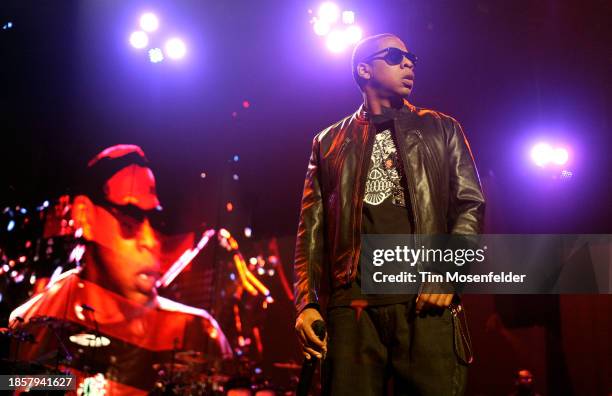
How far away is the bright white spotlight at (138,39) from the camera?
8.06 meters

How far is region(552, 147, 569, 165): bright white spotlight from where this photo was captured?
6383 mm

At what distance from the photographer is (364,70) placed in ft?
8.22

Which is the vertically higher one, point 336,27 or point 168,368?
point 336,27

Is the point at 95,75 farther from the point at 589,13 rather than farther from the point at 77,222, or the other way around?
the point at 589,13

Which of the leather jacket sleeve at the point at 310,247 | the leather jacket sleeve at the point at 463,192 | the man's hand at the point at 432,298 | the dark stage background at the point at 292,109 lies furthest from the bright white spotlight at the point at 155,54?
the man's hand at the point at 432,298

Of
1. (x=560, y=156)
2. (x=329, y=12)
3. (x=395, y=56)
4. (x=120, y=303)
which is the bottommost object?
(x=120, y=303)

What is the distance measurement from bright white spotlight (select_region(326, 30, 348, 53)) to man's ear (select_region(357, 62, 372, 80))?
493cm

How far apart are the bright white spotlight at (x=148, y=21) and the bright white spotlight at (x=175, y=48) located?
1.02ft

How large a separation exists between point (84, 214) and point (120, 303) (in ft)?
4.69

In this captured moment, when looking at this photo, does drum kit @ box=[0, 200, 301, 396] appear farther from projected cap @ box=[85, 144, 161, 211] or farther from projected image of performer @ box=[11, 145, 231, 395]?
projected cap @ box=[85, 144, 161, 211]

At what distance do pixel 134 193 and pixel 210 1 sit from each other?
3.21m

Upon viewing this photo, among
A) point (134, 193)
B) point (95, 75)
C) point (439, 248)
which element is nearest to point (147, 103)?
point (95, 75)

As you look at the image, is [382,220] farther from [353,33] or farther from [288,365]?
[288,365]

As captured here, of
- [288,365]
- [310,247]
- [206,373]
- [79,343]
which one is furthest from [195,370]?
[310,247]
